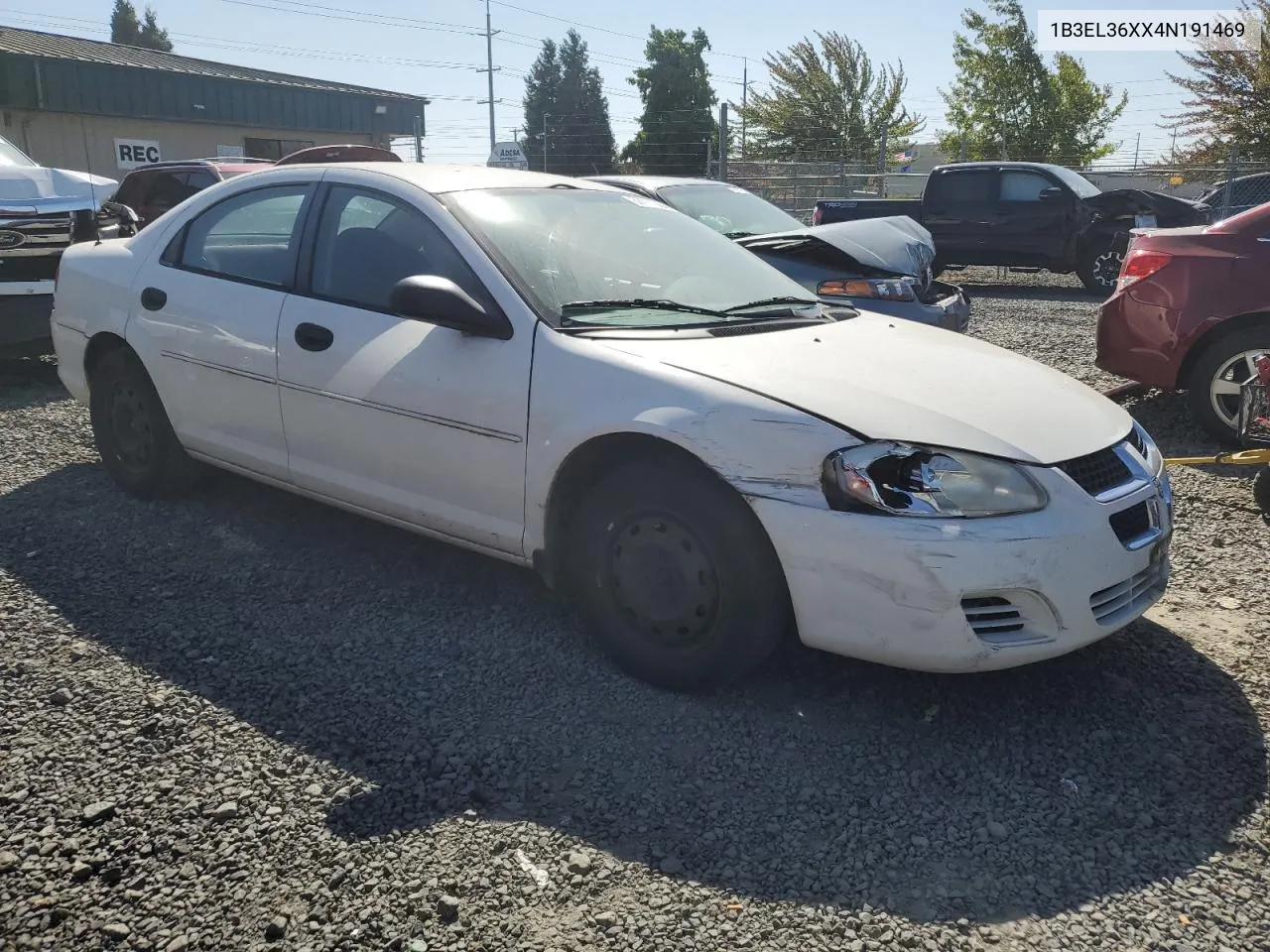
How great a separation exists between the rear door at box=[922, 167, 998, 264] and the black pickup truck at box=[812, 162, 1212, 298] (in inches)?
0.6

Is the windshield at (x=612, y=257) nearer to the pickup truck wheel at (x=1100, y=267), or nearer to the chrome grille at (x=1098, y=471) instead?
the chrome grille at (x=1098, y=471)

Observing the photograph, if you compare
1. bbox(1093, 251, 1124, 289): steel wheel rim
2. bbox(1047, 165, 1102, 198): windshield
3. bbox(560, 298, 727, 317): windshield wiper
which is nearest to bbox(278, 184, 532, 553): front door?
bbox(560, 298, 727, 317): windshield wiper

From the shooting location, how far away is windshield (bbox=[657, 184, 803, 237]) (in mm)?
8508

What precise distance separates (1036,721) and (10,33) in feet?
109

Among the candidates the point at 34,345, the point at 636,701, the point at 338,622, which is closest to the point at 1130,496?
the point at 636,701

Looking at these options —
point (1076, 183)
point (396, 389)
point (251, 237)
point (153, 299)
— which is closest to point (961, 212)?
point (1076, 183)

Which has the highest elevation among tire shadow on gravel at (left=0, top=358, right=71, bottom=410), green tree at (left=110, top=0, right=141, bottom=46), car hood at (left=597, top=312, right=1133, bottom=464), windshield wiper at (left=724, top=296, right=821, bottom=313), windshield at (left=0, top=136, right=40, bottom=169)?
green tree at (left=110, top=0, right=141, bottom=46)

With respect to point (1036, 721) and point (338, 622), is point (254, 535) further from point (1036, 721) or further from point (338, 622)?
point (1036, 721)

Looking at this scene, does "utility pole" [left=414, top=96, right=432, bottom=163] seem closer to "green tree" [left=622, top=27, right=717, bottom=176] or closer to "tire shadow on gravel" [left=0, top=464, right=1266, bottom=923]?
"green tree" [left=622, top=27, right=717, bottom=176]

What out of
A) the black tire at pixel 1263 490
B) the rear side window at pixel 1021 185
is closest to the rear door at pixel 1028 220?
the rear side window at pixel 1021 185

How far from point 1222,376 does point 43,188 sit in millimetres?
8246

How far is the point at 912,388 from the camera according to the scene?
3.20 m

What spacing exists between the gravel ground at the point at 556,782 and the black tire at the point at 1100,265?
11174 mm

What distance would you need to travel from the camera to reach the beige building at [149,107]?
25.9 meters
